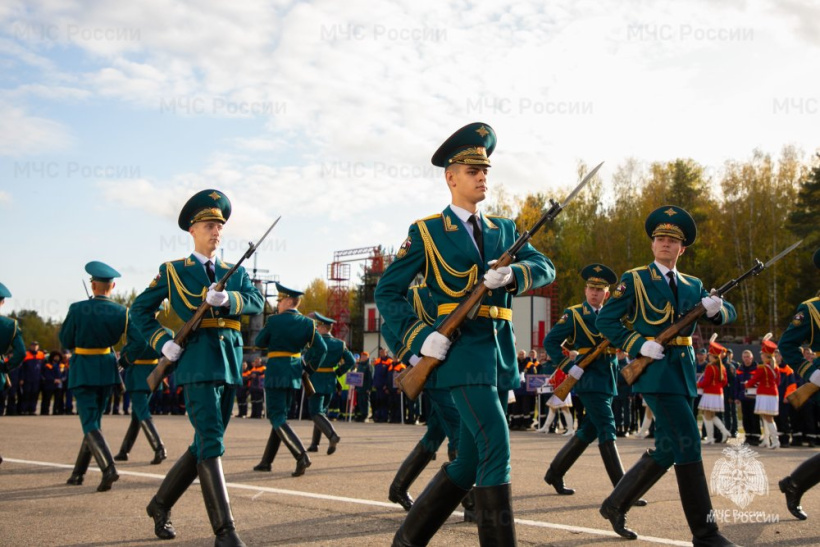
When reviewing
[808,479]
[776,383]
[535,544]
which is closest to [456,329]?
[535,544]

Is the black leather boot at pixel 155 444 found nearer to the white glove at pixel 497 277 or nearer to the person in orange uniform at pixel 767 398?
the white glove at pixel 497 277

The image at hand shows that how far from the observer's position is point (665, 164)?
187 ft

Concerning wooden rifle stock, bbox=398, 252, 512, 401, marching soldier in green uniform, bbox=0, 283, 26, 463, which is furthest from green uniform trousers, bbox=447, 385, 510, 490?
marching soldier in green uniform, bbox=0, 283, 26, 463

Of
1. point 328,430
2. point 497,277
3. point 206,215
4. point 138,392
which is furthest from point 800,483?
point 138,392

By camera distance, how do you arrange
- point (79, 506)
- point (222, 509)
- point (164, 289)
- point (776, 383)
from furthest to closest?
point (776, 383), point (79, 506), point (164, 289), point (222, 509)

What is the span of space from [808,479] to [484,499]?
400cm

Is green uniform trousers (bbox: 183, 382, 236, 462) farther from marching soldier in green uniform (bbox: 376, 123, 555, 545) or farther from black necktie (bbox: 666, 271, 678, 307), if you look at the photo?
black necktie (bbox: 666, 271, 678, 307)

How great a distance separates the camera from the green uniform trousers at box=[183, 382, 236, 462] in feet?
19.0

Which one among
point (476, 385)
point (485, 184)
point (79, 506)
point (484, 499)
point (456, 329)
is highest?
point (485, 184)

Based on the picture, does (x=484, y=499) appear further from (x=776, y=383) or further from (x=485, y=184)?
(x=776, y=383)

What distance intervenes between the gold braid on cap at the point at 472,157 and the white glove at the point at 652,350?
79.0 inches

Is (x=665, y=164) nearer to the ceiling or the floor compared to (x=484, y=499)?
nearer to the ceiling

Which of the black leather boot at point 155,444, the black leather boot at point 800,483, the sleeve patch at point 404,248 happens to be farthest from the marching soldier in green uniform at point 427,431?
the black leather boot at point 155,444

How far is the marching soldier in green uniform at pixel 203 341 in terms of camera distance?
5.82m
